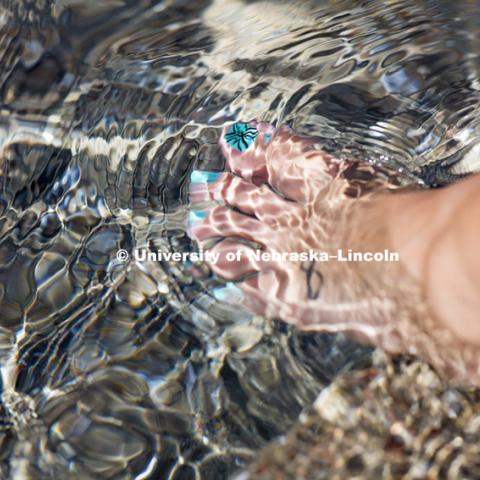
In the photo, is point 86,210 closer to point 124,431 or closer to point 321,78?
point 124,431

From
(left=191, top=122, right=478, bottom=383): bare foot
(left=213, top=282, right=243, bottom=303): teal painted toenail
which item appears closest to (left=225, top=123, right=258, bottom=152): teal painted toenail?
(left=191, top=122, right=478, bottom=383): bare foot

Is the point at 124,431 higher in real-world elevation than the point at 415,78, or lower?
lower

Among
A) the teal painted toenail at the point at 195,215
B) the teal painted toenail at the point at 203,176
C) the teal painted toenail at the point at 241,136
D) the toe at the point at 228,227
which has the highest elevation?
the teal painted toenail at the point at 241,136

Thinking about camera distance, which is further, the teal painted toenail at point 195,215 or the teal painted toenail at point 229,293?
the teal painted toenail at point 195,215

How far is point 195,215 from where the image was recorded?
178cm

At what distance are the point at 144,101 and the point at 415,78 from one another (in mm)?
681

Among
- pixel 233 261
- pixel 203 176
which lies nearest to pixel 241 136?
pixel 203 176

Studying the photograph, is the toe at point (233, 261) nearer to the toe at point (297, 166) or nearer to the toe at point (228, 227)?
the toe at point (228, 227)

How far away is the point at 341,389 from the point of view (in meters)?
1.54

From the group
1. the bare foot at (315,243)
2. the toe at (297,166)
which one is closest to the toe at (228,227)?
the bare foot at (315,243)

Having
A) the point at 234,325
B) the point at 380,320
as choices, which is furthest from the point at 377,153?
the point at 234,325

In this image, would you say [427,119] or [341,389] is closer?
[341,389]

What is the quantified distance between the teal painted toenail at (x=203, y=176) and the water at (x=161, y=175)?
13 millimetres

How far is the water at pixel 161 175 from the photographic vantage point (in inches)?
59.1
